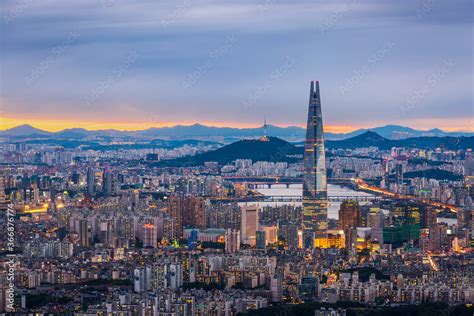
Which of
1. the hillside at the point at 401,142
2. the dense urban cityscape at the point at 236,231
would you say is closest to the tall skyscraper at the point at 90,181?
the dense urban cityscape at the point at 236,231

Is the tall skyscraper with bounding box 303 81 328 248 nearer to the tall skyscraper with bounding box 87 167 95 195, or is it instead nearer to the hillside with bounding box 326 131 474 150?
the tall skyscraper with bounding box 87 167 95 195

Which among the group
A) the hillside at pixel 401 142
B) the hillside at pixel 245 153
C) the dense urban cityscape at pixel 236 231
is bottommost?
the dense urban cityscape at pixel 236 231

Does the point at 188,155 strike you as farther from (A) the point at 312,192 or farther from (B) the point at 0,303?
(B) the point at 0,303

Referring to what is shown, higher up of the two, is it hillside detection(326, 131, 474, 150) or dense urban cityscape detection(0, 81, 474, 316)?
hillside detection(326, 131, 474, 150)

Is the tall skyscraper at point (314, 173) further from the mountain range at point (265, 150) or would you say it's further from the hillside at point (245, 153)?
the hillside at point (245, 153)

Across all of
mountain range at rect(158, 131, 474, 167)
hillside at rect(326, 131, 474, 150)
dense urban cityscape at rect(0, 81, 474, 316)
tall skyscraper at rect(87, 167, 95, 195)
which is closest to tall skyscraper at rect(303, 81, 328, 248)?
dense urban cityscape at rect(0, 81, 474, 316)
